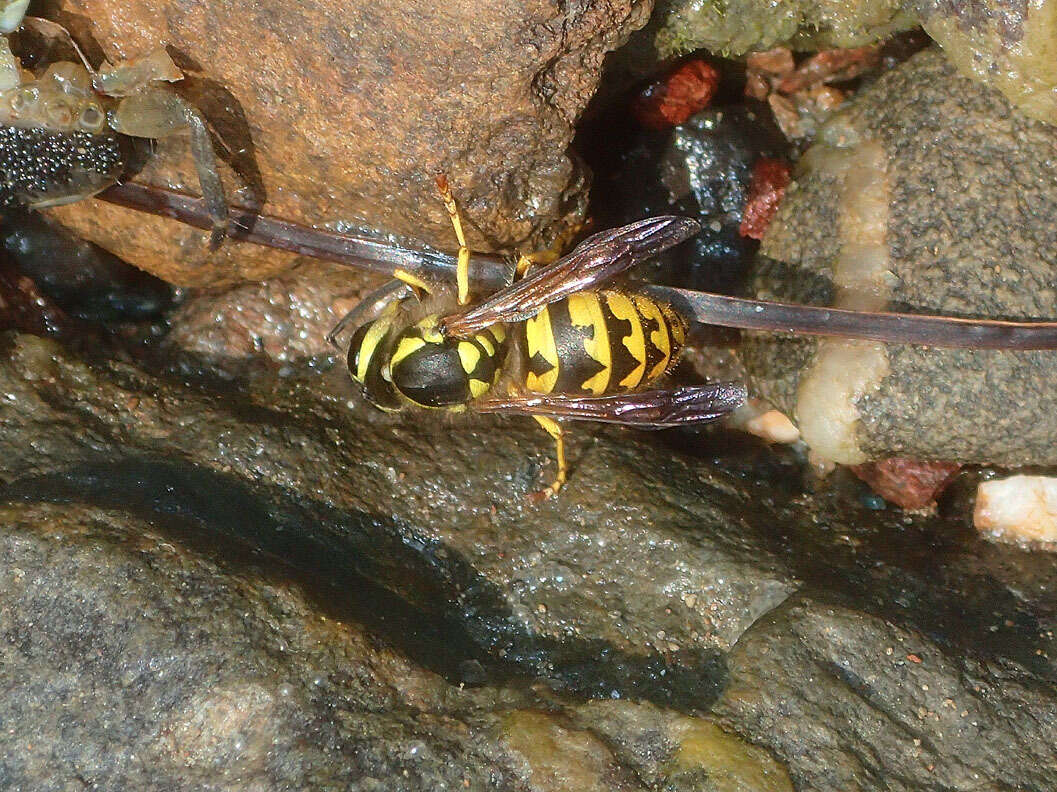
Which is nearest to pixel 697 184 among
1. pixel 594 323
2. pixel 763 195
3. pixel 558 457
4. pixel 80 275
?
pixel 763 195

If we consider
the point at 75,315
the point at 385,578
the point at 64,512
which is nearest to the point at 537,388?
the point at 385,578

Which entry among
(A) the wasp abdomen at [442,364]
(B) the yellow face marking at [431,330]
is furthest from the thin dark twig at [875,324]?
(B) the yellow face marking at [431,330]

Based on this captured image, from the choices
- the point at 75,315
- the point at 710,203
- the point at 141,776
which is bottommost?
the point at 141,776

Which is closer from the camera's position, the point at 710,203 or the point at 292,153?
the point at 292,153

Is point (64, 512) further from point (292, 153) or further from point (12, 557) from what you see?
point (292, 153)

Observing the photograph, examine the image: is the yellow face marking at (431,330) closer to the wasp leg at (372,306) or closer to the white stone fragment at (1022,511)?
the wasp leg at (372,306)

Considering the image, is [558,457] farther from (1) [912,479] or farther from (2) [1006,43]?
(2) [1006,43]

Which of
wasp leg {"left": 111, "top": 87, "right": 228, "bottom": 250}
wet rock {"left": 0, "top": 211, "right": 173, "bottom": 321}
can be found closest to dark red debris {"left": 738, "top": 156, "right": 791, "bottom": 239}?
wasp leg {"left": 111, "top": 87, "right": 228, "bottom": 250}
